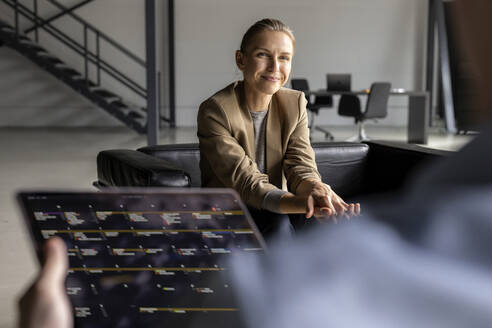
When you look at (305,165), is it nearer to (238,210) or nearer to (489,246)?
(238,210)

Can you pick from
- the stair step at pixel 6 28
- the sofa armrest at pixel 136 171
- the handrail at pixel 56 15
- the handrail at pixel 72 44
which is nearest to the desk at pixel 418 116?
the handrail at pixel 72 44

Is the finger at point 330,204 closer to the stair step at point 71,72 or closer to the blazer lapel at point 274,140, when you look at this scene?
the blazer lapel at point 274,140

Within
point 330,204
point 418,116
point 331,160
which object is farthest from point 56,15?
point 330,204

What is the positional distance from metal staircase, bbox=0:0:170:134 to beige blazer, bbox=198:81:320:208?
8.61 m

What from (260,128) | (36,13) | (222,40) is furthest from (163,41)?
(260,128)

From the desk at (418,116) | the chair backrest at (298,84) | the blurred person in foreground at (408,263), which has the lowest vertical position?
the desk at (418,116)

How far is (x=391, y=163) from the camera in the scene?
8.76 feet

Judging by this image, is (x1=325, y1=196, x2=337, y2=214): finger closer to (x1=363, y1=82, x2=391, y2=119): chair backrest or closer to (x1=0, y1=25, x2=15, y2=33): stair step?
(x1=363, y1=82, x2=391, y2=119): chair backrest

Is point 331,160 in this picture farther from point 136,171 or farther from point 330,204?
point 330,204

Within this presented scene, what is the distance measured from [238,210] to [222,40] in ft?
39.9

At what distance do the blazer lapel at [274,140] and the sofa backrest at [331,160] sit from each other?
2.51 feet

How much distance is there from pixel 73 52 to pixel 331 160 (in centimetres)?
1029

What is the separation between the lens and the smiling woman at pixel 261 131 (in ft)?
5.27

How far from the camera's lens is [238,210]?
64cm
